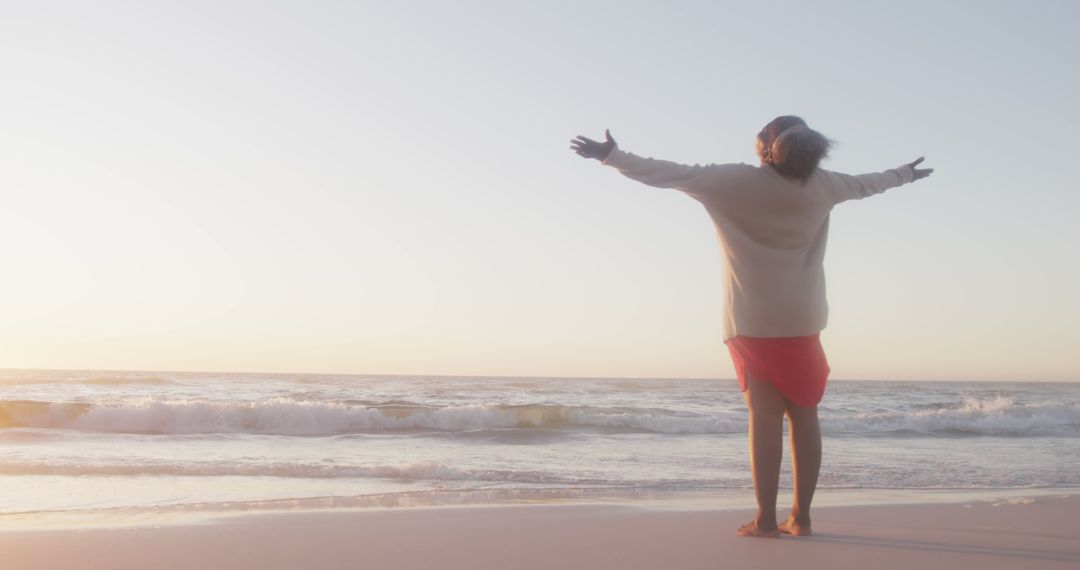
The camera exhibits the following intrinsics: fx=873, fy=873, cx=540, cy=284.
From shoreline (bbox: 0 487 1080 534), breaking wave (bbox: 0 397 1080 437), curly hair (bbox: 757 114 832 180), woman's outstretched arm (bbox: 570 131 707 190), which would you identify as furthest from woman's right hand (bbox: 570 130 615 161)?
breaking wave (bbox: 0 397 1080 437)

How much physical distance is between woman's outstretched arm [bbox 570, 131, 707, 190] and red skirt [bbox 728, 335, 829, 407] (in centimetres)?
61

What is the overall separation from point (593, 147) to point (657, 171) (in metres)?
0.22

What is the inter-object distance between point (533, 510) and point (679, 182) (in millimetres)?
1895

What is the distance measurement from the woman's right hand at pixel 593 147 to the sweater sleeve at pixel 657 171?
0.02 metres

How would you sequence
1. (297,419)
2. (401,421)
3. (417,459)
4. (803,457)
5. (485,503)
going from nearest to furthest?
(803,457) → (485,503) → (417,459) → (297,419) → (401,421)

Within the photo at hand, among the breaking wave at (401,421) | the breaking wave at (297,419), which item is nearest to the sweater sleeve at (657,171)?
the breaking wave at (401,421)

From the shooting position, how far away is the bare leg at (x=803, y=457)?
9.58 feet

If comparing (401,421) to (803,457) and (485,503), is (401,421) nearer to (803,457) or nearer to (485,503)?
(485,503)

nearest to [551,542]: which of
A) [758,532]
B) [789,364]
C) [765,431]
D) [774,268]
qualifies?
[758,532]

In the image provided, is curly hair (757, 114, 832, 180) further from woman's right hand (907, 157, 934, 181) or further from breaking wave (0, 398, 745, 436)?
breaking wave (0, 398, 745, 436)

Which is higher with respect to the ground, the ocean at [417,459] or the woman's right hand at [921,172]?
the woman's right hand at [921,172]

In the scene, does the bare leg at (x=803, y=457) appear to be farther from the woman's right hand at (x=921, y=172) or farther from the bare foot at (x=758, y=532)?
the woman's right hand at (x=921, y=172)

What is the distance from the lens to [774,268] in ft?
9.27

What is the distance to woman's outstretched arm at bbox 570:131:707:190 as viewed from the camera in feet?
8.63
